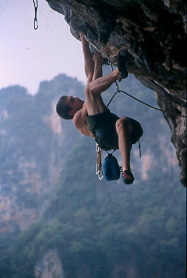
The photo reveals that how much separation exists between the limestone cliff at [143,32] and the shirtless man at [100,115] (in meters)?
0.26

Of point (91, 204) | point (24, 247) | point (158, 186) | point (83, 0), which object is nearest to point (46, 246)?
point (24, 247)

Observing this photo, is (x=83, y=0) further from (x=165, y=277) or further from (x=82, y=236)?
(x=82, y=236)

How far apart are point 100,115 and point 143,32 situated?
932 mm

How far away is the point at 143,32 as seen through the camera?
2.36 metres

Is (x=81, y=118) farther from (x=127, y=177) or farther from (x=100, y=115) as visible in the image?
(x=127, y=177)

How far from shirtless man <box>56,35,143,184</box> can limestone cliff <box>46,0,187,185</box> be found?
26 centimetres

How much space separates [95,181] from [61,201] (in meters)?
5.09


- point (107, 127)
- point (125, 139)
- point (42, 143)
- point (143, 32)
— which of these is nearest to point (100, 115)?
point (107, 127)

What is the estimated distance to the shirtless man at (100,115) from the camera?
2.62 metres

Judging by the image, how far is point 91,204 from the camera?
33469 mm

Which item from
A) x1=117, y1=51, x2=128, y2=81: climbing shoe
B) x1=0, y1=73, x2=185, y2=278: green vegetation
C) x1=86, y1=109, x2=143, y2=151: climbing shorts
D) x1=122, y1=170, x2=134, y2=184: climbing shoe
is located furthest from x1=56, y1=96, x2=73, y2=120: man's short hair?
x1=0, y1=73, x2=185, y2=278: green vegetation

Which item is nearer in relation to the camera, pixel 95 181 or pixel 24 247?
pixel 24 247

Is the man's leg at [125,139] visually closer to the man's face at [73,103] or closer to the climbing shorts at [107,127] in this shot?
the climbing shorts at [107,127]

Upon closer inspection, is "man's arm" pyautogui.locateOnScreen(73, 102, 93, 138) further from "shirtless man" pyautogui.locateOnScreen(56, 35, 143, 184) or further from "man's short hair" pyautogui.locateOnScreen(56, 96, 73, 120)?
"man's short hair" pyautogui.locateOnScreen(56, 96, 73, 120)
